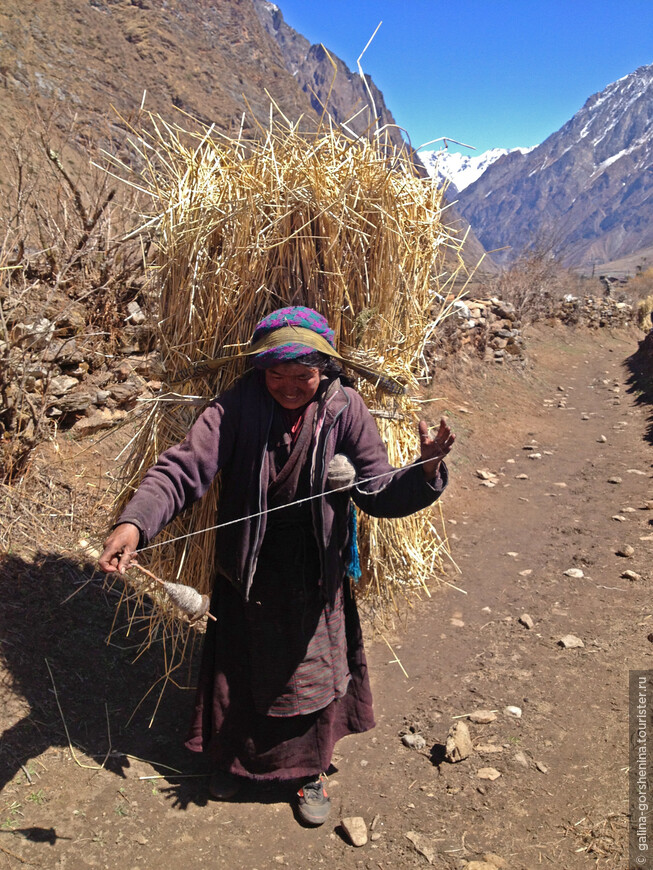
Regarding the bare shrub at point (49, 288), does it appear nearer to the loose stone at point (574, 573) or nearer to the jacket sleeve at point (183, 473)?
the jacket sleeve at point (183, 473)

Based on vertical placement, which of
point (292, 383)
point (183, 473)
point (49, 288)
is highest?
point (49, 288)

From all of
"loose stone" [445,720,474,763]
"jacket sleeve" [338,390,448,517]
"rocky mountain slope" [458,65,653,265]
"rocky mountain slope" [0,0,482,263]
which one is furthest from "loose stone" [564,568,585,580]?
"rocky mountain slope" [458,65,653,265]

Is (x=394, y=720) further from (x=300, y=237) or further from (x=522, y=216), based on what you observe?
(x=522, y=216)

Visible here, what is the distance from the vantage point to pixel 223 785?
217cm

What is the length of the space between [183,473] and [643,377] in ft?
34.0

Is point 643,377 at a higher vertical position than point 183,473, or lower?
lower

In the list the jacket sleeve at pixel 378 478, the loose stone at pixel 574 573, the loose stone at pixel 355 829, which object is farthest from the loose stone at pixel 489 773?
the loose stone at pixel 574 573

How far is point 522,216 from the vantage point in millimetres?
164250

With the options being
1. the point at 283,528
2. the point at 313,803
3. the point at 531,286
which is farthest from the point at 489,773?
the point at 531,286

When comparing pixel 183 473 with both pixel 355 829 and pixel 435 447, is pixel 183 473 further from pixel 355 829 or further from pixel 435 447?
pixel 355 829

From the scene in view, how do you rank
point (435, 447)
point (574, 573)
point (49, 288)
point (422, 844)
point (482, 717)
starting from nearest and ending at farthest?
point (435, 447) < point (422, 844) < point (482, 717) < point (574, 573) < point (49, 288)

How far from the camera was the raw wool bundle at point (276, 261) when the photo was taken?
2.16 metres

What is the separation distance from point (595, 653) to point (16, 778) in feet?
7.89

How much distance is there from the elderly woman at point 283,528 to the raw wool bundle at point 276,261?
0.89ft
